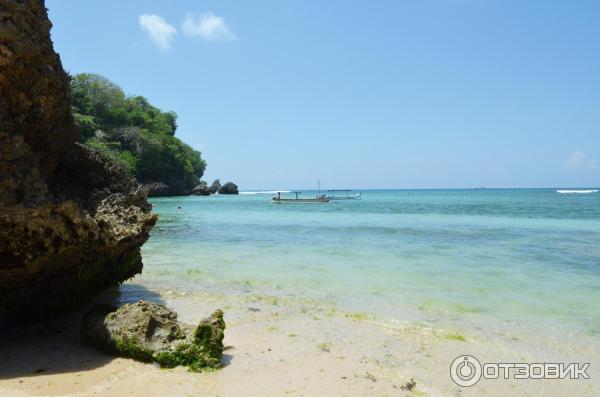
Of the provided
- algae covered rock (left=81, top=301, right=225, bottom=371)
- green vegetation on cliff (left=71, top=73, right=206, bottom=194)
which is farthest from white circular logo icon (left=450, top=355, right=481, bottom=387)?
green vegetation on cliff (left=71, top=73, right=206, bottom=194)

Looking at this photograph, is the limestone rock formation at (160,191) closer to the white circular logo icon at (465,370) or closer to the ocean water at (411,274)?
the ocean water at (411,274)

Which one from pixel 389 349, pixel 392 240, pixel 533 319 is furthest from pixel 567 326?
pixel 392 240

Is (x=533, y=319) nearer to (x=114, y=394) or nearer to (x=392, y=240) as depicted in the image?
(x=114, y=394)

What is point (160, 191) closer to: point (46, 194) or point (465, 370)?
point (46, 194)

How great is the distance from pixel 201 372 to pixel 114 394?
78cm

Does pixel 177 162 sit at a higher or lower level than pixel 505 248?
higher

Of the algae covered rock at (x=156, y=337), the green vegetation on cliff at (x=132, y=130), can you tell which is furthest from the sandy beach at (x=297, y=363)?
the green vegetation on cliff at (x=132, y=130)

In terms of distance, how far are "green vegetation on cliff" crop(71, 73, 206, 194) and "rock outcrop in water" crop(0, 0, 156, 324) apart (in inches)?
1586

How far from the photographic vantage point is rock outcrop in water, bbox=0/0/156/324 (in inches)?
162

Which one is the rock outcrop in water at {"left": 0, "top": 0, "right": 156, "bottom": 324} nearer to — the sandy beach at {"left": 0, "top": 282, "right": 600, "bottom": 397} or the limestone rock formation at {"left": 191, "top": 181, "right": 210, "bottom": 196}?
the sandy beach at {"left": 0, "top": 282, "right": 600, "bottom": 397}

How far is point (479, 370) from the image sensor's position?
430 centimetres

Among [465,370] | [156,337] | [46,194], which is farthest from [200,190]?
[465,370]

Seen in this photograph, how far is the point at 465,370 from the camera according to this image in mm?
4285

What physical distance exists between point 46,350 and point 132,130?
53792 mm
